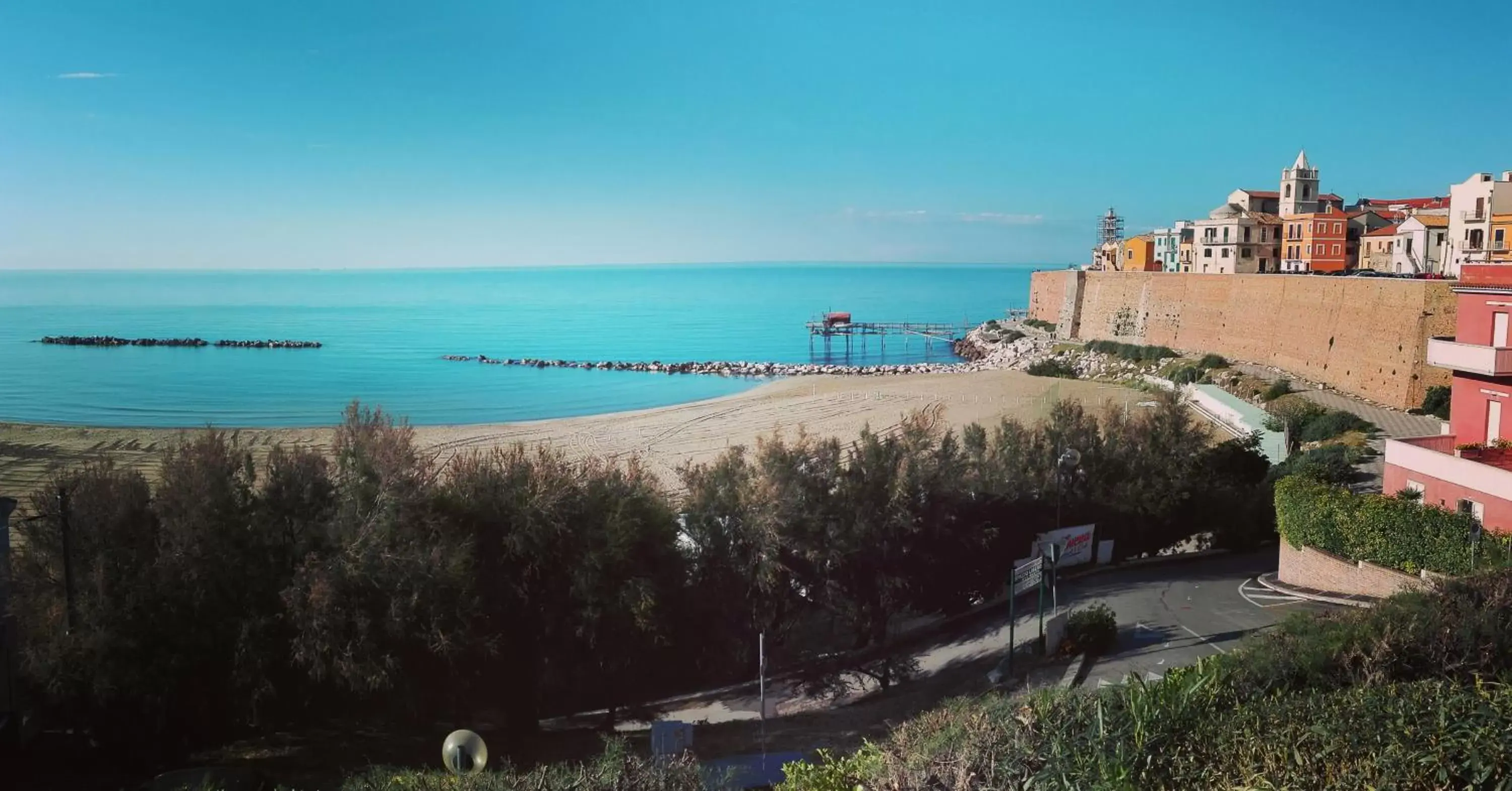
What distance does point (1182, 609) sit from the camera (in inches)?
502

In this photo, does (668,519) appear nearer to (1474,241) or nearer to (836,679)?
(836,679)

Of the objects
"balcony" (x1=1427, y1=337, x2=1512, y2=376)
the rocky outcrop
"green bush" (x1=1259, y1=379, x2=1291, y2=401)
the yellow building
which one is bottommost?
"green bush" (x1=1259, y1=379, x2=1291, y2=401)

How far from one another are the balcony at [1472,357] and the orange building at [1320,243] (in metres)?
33.0

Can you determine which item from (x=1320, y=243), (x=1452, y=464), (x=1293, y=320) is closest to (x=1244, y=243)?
(x=1320, y=243)

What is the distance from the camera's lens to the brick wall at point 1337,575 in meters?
12.2

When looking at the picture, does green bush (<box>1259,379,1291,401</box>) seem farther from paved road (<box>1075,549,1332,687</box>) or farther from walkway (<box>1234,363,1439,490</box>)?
paved road (<box>1075,549,1332,687</box>)

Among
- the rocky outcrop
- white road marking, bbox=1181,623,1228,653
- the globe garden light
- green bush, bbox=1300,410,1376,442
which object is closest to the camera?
the globe garden light

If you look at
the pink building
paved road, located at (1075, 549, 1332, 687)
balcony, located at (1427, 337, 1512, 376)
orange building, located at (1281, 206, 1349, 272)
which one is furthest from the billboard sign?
orange building, located at (1281, 206, 1349, 272)

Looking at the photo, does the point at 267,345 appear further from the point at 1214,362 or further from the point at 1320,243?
the point at 1320,243

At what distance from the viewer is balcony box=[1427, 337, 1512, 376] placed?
13164 millimetres

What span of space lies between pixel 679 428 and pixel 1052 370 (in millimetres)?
19960

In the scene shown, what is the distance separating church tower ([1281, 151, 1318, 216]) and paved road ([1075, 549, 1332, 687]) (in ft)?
130

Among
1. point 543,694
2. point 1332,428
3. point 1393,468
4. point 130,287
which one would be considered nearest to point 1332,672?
point 543,694

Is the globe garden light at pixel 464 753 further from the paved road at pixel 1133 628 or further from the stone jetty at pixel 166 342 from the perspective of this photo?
the stone jetty at pixel 166 342
